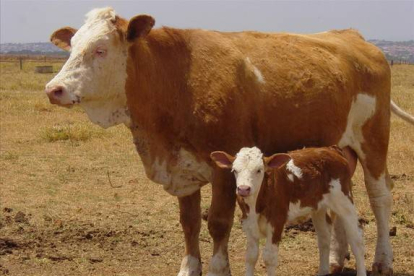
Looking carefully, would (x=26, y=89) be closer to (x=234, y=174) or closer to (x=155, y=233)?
(x=155, y=233)

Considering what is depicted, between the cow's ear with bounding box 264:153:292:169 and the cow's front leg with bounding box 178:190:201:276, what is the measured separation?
1521mm

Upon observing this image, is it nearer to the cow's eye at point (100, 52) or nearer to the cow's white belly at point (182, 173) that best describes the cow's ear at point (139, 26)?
→ the cow's eye at point (100, 52)

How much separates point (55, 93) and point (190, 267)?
234cm

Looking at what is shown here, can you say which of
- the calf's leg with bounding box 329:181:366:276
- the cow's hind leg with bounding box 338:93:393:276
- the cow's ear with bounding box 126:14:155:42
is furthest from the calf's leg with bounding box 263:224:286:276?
the cow's ear with bounding box 126:14:155:42

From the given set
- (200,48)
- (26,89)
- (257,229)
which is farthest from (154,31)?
(26,89)

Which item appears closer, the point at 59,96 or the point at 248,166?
the point at 248,166

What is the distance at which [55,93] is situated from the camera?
550cm

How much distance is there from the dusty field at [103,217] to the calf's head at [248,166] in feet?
6.24

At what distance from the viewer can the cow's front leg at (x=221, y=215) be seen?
19.6ft

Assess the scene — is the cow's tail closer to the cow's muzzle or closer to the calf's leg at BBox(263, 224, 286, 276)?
the calf's leg at BBox(263, 224, 286, 276)

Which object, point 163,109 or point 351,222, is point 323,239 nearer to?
point 351,222

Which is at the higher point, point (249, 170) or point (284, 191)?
point (249, 170)

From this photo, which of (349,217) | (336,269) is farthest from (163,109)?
(336,269)

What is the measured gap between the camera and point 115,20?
235 inches
